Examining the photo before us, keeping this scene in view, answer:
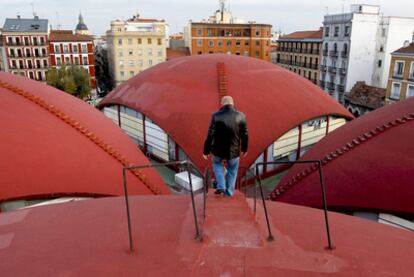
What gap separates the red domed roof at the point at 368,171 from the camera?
9.60 meters

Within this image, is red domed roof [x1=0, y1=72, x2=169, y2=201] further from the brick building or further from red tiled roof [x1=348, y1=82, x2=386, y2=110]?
the brick building

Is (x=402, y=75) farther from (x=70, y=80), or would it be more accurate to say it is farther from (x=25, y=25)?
(x=25, y=25)

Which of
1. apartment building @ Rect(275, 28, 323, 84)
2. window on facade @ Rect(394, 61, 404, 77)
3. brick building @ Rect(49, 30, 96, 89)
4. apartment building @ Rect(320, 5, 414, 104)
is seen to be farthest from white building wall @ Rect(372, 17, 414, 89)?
brick building @ Rect(49, 30, 96, 89)

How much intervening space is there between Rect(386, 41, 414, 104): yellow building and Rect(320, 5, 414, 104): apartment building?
8.14 meters

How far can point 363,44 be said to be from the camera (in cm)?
4409

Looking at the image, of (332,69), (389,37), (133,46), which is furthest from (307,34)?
(133,46)

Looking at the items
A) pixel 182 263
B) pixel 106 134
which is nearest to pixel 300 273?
pixel 182 263

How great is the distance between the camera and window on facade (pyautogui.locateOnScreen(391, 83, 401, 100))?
36103 mm

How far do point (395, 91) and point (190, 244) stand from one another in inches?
1481

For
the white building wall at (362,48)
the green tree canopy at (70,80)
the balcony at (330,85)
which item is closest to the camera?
the green tree canopy at (70,80)

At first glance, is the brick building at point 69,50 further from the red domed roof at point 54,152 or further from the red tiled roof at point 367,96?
the red domed roof at point 54,152

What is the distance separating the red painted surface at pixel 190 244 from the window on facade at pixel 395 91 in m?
34.0

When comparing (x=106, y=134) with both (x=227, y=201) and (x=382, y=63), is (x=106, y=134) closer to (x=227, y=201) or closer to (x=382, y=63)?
(x=227, y=201)

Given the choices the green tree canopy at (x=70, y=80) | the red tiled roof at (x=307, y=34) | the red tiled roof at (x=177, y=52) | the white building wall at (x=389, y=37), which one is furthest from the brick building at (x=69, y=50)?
the white building wall at (x=389, y=37)
